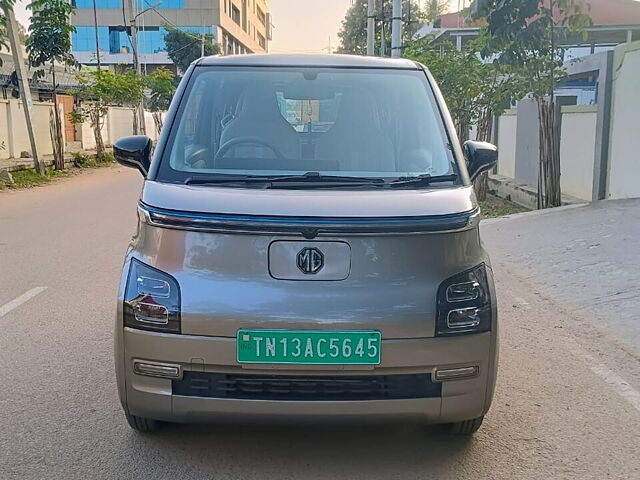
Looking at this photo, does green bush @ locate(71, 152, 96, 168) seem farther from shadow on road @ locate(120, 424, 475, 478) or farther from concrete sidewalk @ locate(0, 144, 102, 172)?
shadow on road @ locate(120, 424, 475, 478)

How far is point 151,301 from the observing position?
302cm

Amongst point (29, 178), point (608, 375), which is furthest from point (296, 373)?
point (29, 178)

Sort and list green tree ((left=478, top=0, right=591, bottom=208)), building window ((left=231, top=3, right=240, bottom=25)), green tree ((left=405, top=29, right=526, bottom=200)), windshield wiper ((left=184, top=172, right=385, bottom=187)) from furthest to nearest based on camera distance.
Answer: building window ((left=231, top=3, right=240, bottom=25)) → green tree ((left=405, top=29, right=526, bottom=200)) → green tree ((left=478, top=0, right=591, bottom=208)) → windshield wiper ((left=184, top=172, right=385, bottom=187))

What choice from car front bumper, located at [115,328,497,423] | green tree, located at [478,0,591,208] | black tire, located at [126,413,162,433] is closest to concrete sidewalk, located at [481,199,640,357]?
green tree, located at [478,0,591,208]

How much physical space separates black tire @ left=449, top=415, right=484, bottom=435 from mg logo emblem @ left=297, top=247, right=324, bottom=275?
1.10m

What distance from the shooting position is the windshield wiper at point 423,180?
11.3ft

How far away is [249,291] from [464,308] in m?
0.90

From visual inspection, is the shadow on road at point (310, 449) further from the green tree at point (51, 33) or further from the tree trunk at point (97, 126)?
the tree trunk at point (97, 126)

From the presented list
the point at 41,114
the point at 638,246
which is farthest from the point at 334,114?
the point at 41,114

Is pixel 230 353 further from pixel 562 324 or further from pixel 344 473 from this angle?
pixel 562 324

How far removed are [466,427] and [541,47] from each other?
29.5 ft

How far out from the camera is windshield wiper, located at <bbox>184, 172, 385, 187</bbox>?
338 centimetres

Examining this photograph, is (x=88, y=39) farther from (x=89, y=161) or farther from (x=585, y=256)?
(x=585, y=256)

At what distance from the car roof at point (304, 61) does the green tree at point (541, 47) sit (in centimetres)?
721
